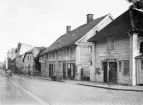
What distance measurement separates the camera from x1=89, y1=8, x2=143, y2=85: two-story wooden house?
2103cm

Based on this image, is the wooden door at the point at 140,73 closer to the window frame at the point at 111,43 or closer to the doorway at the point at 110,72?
the doorway at the point at 110,72

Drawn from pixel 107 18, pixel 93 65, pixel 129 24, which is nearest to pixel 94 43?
pixel 93 65

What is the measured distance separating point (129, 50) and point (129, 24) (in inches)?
97.3

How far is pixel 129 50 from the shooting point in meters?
21.6

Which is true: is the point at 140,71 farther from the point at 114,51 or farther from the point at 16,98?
the point at 16,98

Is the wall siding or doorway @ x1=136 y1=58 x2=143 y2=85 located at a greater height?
the wall siding

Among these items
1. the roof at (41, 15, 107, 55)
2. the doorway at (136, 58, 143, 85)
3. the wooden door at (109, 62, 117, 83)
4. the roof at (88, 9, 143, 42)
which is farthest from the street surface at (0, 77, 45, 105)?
the roof at (41, 15, 107, 55)

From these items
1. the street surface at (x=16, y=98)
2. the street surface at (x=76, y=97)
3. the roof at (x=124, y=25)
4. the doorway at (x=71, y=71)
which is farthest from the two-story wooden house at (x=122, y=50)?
the street surface at (x=16, y=98)

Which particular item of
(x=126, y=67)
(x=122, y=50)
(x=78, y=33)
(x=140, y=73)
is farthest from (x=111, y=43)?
(x=78, y=33)

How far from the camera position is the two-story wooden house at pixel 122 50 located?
21031 millimetres

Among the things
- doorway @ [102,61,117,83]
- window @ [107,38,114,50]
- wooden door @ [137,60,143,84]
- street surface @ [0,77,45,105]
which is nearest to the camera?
street surface @ [0,77,45,105]

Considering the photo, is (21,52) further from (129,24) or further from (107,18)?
(129,24)

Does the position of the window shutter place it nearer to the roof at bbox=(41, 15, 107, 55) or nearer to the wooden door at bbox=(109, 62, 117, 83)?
the wooden door at bbox=(109, 62, 117, 83)

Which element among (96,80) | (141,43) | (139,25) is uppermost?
(139,25)
